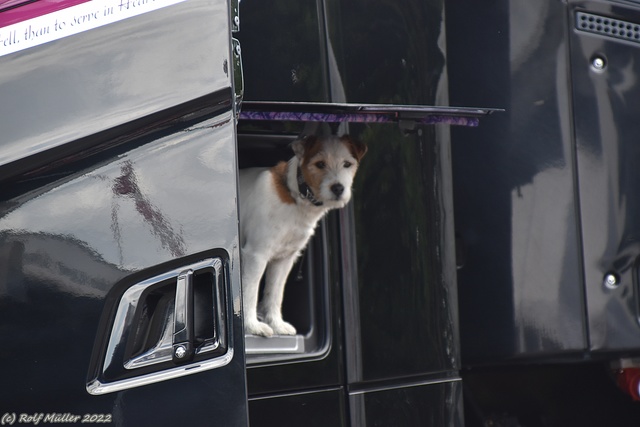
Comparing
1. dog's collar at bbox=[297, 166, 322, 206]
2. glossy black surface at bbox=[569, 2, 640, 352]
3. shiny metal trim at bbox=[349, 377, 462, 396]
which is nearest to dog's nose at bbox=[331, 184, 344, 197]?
dog's collar at bbox=[297, 166, 322, 206]

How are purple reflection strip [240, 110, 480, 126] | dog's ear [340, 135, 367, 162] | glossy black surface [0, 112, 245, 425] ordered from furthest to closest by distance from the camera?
dog's ear [340, 135, 367, 162] → purple reflection strip [240, 110, 480, 126] → glossy black surface [0, 112, 245, 425]

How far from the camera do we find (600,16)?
322cm

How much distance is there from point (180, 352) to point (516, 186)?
5.77 ft

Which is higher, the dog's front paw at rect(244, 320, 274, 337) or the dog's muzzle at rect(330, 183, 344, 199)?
the dog's muzzle at rect(330, 183, 344, 199)

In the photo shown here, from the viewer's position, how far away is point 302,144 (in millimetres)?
3082

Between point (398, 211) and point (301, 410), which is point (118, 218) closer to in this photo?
point (301, 410)

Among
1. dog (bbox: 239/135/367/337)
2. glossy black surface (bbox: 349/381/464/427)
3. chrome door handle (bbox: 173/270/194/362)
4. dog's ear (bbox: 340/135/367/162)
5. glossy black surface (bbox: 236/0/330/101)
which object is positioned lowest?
glossy black surface (bbox: 349/381/464/427)

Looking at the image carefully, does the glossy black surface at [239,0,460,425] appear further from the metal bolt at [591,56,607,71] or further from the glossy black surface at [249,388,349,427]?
the metal bolt at [591,56,607,71]

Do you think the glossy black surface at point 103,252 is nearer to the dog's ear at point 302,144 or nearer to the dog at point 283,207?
the dog at point 283,207

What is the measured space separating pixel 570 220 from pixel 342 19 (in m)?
1.09

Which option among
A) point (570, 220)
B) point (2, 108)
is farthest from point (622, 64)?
point (2, 108)

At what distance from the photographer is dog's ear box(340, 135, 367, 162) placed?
2957 millimetres

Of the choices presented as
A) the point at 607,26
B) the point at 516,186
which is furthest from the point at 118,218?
the point at 607,26

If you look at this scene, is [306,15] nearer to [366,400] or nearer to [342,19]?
[342,19]
